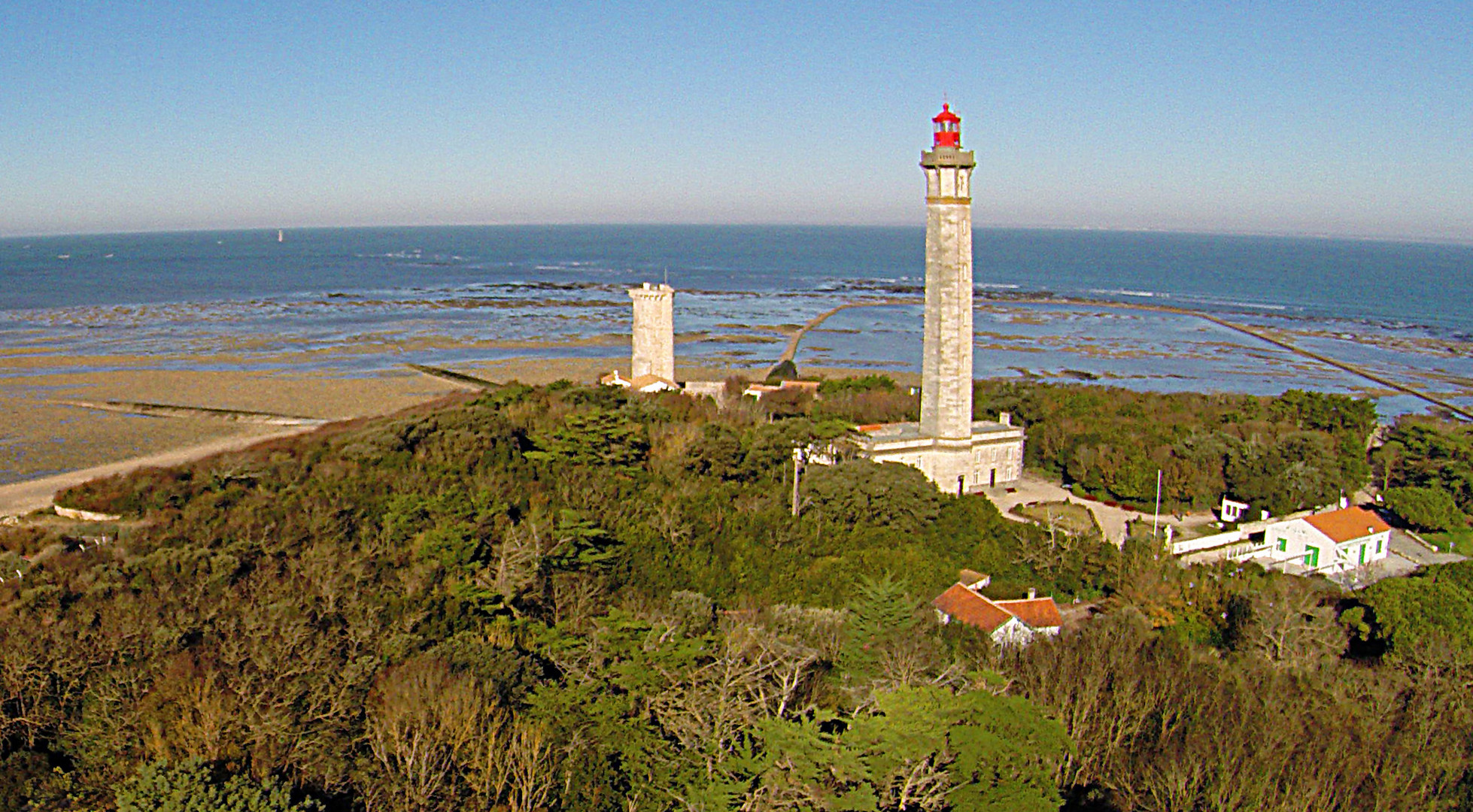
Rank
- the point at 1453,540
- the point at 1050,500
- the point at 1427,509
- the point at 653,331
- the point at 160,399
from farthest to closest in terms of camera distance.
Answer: the point at 160,399, the point at 653,331, the point at 1050,500, the point at 1427,509, the point at 1453,540

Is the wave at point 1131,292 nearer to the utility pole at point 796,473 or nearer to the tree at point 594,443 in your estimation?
the utility pole at point 796,473

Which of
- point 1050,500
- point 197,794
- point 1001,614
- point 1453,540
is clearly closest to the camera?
point 197,794

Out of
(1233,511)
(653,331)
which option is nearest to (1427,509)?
(1233,511)

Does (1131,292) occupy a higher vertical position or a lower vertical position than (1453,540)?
higher

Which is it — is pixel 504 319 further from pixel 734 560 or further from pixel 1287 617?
pixel 1287 617

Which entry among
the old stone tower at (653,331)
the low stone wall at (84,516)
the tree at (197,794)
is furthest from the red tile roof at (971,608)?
the old stone tower at (653,331)

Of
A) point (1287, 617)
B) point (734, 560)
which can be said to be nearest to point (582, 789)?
point (734, 560)

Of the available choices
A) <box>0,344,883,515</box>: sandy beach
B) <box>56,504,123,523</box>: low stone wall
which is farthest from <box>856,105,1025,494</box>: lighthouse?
<box>0,344,883,515</box>: sandy beach

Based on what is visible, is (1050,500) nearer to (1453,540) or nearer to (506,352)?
→ (1453,540)
